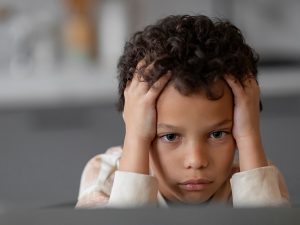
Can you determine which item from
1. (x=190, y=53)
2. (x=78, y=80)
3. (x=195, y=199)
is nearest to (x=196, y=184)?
(x=195, y=199)

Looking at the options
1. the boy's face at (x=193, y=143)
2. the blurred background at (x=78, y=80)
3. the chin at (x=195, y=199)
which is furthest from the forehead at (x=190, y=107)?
the blurred background at (x=78, y=80)

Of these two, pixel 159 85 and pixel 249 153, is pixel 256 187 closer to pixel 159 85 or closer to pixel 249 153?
pixel 249 153

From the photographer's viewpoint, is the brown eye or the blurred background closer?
the brown eye

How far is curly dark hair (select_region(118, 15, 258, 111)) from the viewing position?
2.34 feet

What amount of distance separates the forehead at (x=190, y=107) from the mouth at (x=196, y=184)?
8 centimetres

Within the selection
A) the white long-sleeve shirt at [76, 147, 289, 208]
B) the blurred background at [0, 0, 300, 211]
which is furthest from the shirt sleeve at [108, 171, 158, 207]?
the blurred background at [0, 0, 300, 211]

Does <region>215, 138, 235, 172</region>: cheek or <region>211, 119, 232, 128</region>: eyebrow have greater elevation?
<region>211, 119, 232, 128</region>: eyebrow

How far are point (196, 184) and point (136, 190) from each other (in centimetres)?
7

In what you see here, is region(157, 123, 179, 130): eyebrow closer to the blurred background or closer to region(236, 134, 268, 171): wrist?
region(236, 134, 268, 171): wrist

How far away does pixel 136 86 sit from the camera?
0.75 m

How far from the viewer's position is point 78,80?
2.26 m

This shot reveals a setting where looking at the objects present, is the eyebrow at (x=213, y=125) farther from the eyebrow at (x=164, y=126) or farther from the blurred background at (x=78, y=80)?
the blurred background at (x=78, y=80)

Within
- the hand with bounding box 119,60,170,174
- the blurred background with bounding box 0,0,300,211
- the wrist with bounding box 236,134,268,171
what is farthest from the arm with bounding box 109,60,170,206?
the blurred background with bounding box 0,0,300,211

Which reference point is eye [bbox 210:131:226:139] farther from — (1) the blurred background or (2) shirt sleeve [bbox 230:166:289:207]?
(1) the blurred background
